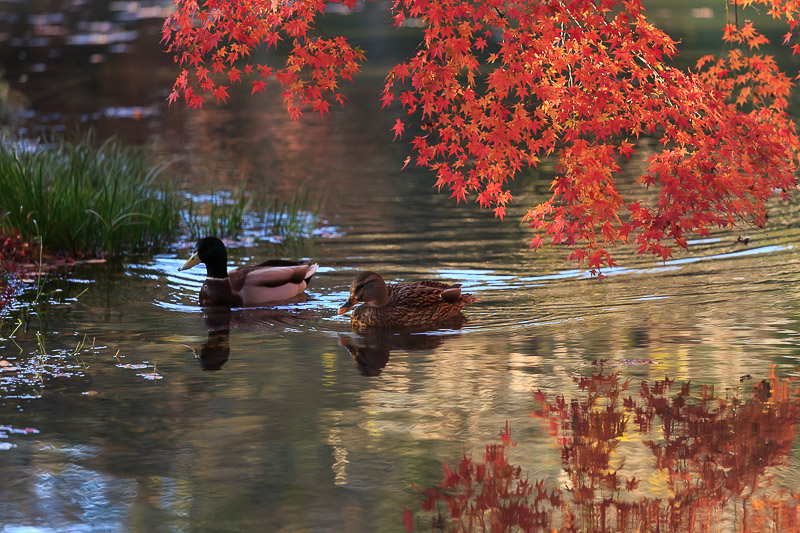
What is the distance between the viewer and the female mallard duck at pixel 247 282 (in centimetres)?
1305

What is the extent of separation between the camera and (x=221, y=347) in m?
11.2

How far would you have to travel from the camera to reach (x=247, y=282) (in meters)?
13.2

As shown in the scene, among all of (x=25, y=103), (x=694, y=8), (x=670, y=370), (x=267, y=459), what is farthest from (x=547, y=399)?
(x=694, y=8)

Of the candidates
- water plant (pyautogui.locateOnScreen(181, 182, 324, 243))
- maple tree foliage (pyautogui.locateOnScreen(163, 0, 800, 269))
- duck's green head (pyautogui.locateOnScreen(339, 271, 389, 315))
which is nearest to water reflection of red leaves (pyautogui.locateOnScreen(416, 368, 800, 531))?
maple tree foliage (pyautogui.locateOnScreen(163, 0, 800, 269))

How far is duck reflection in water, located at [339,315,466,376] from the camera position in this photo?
34.6ft

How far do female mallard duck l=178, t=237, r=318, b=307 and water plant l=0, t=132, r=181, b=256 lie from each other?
219 centimetres

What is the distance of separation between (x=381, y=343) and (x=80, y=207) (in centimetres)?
543

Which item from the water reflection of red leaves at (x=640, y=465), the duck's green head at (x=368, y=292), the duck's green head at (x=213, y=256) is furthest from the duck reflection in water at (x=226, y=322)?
the water reflection of red leaves at (x=640, y=465)

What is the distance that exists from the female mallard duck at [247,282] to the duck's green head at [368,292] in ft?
3.97

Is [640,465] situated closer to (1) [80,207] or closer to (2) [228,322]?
(2) [228,322]

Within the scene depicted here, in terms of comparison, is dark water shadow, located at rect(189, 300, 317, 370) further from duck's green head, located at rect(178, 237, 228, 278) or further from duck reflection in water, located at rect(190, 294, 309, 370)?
duck's green head, located at rect(178, 237, 228, 278)

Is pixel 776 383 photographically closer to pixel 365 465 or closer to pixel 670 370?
pixel 670 370

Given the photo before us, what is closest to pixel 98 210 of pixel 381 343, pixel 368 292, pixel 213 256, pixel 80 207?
pixel 80 207

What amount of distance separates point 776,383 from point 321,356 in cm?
373
